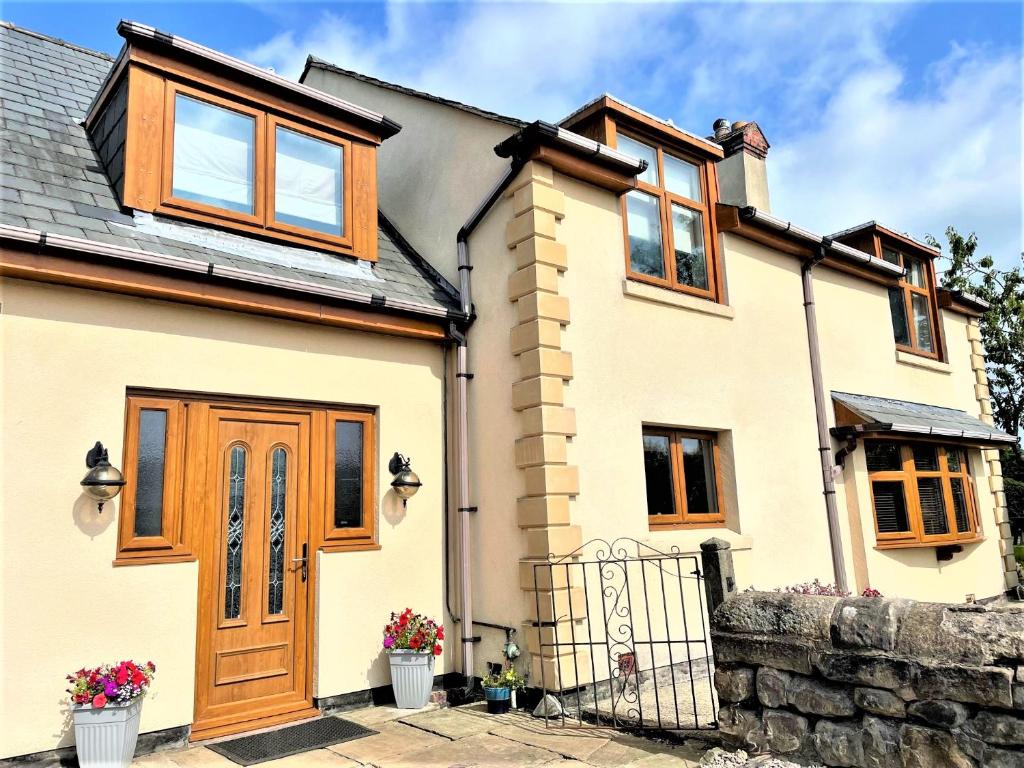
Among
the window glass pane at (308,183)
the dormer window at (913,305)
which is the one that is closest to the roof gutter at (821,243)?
the dormer window at (913,305)

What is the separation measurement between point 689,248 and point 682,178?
870 millimetres

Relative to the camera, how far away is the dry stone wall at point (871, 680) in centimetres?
354

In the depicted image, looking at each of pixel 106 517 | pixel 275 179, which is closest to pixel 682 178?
pixel 275 179

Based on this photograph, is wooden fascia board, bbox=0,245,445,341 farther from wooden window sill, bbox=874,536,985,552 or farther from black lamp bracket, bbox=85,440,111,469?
wooden window sill, bbox=874,536,985,552

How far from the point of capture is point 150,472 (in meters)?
5.34

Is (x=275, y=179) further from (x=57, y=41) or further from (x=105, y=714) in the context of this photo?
(x=105, y=714)

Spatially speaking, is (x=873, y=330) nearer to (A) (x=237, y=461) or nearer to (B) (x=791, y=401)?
(B) (x=791, y=401)

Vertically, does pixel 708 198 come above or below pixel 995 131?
below

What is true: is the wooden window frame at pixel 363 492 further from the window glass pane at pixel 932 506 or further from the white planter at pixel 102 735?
the window glass pane at pixel 932 506

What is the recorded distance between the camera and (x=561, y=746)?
4.99 metres

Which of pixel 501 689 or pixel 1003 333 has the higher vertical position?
pixel 1003 333

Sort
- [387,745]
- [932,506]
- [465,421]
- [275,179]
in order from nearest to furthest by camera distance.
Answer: [387,745] < [275,179] < [465,421] < [932,506]

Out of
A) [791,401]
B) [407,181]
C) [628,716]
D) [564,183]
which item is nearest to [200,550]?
[628,716]

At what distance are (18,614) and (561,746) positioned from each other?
3738mm
